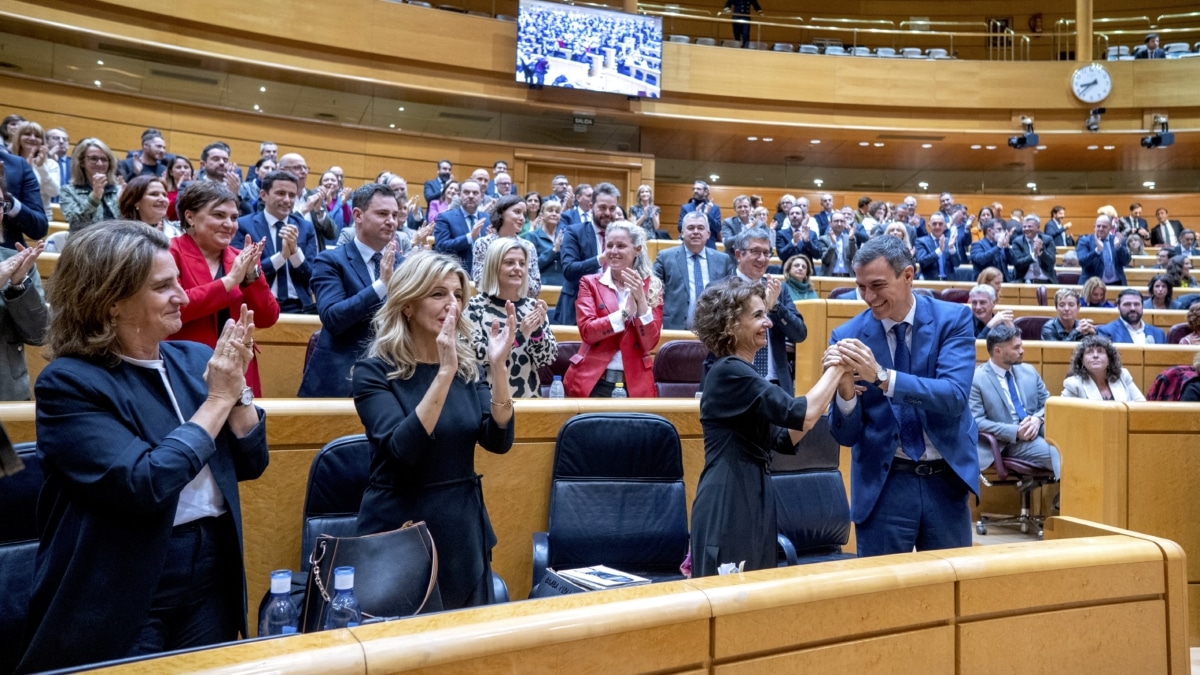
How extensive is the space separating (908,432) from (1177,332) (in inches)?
207

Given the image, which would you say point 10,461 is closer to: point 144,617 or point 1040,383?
point 144,617

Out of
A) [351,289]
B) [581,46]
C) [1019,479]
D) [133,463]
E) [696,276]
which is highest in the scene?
[581,46]

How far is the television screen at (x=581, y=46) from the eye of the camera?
452 inches

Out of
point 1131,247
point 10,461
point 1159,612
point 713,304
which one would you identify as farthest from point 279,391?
point 1131,247

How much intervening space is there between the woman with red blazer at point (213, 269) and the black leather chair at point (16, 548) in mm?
766

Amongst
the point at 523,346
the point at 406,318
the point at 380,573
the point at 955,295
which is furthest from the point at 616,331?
the point at 955,295

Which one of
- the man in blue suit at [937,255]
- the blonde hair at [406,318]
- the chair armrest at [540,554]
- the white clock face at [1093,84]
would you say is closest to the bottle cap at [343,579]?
the blonde hair at [406,318]

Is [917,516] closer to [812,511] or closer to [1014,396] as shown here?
[812,511]

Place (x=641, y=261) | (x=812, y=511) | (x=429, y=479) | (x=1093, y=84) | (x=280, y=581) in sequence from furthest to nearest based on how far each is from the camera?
(x=1093, y=84) → (x=641, y=261) → (x=812, y=511) → (x=429, y=479) → (x=280, y=581)

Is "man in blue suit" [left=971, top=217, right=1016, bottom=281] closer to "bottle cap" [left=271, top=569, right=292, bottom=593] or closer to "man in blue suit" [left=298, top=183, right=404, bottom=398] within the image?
"man in blue suit" [left=298, top=183, right=404, bottom=398]

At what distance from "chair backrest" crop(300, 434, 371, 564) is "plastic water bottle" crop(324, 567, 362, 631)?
1.98 ft

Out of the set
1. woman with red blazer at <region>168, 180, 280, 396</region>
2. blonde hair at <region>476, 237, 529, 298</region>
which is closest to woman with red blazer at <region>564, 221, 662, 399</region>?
blonde hair at <region>476, 237, 529, 298</region>

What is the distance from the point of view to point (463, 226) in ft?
17.9

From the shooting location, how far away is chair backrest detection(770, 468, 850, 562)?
2.85m
